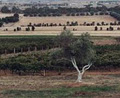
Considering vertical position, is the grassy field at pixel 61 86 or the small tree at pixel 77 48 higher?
the small tree at pixel 77 48

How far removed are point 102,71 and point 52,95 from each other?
16377mm

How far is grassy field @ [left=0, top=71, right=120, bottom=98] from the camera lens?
37.7 metres

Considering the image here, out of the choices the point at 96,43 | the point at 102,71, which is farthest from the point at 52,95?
the point at 96,43

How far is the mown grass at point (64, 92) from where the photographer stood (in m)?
37.1

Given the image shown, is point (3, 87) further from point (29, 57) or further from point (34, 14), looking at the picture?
point (34, 14)

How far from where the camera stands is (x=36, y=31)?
94.8 meters

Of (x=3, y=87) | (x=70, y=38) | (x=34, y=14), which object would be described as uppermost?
(x=70, y=38)

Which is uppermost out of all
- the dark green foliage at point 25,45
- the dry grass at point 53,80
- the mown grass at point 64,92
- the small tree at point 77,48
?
the small tree at point 77,48

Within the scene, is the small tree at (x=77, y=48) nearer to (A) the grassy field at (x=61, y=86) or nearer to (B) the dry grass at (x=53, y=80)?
(B) the dry grass at (x=53, y=80)

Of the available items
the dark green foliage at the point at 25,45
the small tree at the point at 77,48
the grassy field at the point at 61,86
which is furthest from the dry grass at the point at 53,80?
the dark green foliage at the point at 25,45

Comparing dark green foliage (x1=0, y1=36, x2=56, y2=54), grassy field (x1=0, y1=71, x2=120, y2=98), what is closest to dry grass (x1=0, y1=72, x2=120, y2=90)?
grassy field (x1=0, y1=71, x2=120, y2=98)

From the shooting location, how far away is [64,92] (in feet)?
127

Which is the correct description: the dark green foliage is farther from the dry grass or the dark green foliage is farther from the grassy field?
the dry grass

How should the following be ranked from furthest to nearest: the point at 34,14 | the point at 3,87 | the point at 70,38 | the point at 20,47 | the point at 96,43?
1. the point at 34,14
2. the point at 96,43
3. the point at 20,47
4. the point at 70,38
5. the point at 3,87
